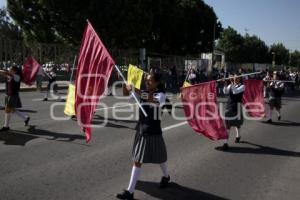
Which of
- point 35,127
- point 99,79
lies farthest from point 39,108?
Answer: point 99,79

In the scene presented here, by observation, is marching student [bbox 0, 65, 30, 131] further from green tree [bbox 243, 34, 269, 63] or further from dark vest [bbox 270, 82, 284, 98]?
green tree [bbox 243, 34, 269, 63]

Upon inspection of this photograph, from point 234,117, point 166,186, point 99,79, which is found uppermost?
point 99,79

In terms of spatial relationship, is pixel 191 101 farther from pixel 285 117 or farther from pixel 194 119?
pixel 285 117

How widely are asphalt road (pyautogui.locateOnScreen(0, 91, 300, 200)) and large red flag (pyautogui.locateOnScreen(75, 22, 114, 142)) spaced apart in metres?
0.97

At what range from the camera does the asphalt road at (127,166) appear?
250 inches

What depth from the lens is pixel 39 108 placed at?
15.9m

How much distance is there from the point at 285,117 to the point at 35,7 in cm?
2542

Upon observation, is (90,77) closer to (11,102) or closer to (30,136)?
(30,136)

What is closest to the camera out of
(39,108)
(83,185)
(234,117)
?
(83,185)

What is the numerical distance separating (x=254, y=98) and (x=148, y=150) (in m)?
9.06

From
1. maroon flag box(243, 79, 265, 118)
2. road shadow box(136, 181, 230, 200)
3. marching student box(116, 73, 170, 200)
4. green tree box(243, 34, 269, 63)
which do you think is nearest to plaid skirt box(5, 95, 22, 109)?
road shadow box(136, 181, 230, 200)

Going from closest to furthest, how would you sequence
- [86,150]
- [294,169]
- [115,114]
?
1. [294,169]
2. [86,150]
3. [115,114]

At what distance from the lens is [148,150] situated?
20.3 feet

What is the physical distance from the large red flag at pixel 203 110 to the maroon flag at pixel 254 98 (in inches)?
195
